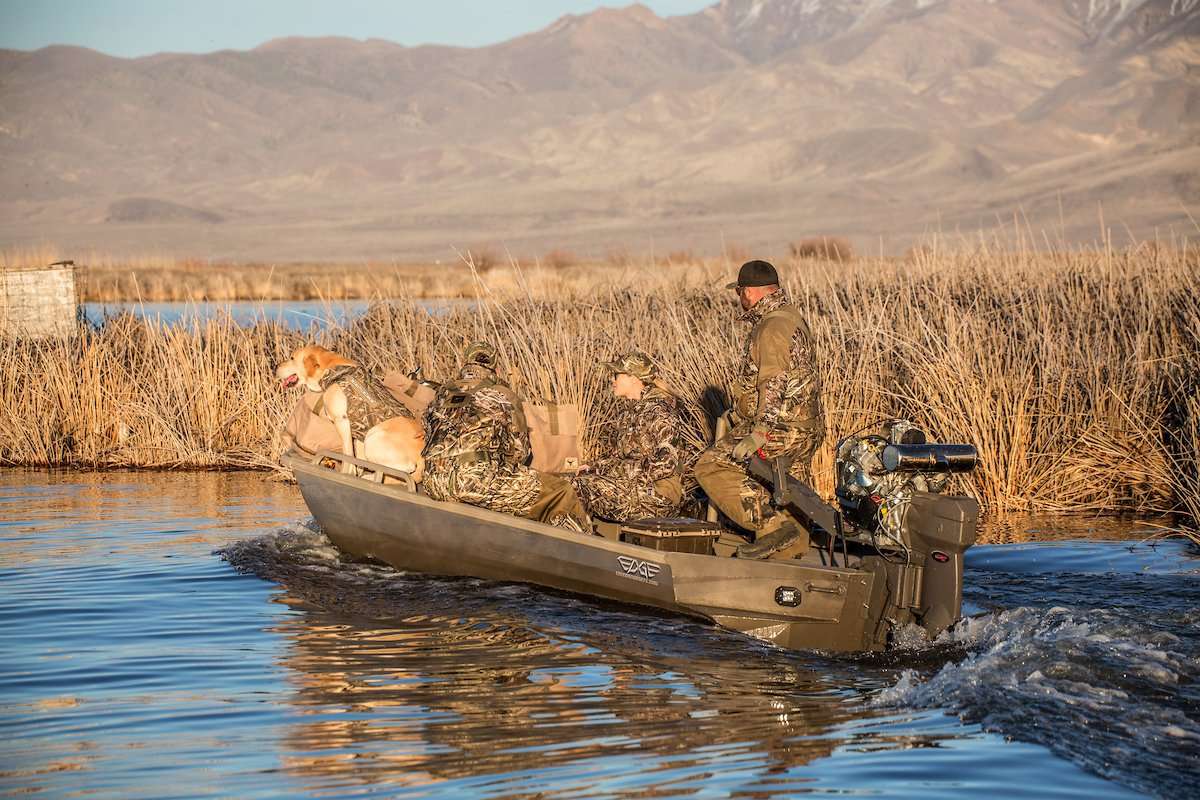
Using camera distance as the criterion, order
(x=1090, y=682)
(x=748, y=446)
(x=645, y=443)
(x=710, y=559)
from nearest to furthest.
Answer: (x=1090, y=682), (x=710, y=559), (x=748, y=446), (x=645, y=443)

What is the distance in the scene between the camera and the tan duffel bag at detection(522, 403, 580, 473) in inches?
435

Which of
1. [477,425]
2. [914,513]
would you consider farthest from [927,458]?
[477,425]

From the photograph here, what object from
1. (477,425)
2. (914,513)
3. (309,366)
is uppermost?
(309,366)

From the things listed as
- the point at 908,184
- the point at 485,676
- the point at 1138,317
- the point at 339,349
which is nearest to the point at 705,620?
the point at 485,676

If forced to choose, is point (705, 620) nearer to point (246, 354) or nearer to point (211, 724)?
Answer: point (211, 724)

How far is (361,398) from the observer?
11.1m

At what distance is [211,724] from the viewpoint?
25.8 ft

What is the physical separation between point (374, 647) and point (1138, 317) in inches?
340

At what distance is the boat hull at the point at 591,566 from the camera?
8.94 meters

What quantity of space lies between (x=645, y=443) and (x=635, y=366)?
19.2 inches

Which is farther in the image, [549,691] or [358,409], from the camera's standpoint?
[358,409]

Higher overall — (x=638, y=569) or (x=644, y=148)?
(x=644, y=148)

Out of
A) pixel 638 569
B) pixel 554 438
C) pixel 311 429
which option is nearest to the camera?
pixel 638 569

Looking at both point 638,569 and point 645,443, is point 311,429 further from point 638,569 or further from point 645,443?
point 638,569
